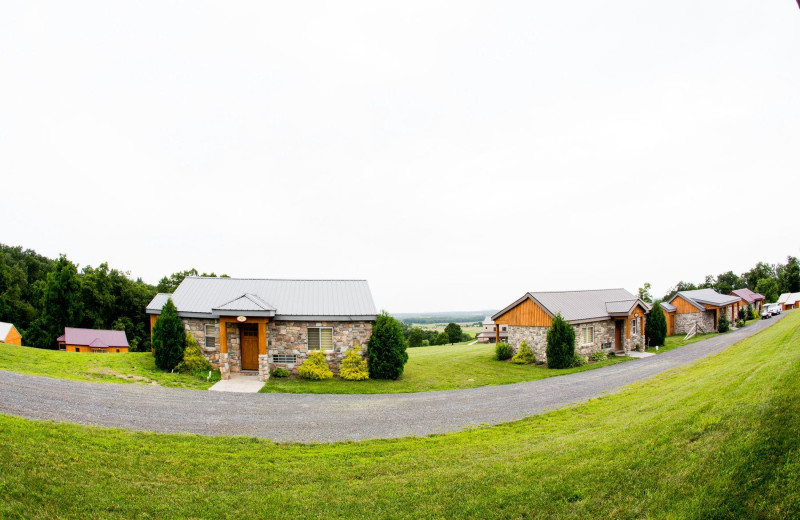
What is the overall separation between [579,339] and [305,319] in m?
17.4

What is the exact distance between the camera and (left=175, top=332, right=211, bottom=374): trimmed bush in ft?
57.5

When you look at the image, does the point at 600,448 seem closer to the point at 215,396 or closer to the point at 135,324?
the point at 215,396

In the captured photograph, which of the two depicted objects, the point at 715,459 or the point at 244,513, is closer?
the point at 715,459

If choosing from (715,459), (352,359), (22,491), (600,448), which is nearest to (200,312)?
(352,359)

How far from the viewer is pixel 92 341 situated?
36.6 meters

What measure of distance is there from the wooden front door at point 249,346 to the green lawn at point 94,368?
1411mm

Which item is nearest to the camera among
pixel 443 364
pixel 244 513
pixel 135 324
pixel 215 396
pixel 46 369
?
pixel 244 513

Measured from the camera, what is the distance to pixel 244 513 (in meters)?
4.98

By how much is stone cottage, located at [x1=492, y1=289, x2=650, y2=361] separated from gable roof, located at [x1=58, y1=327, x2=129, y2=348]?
122 ft

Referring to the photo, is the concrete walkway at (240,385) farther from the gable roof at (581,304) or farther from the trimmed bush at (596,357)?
the trimmed bush at (596,357)

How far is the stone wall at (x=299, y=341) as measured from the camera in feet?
59.0

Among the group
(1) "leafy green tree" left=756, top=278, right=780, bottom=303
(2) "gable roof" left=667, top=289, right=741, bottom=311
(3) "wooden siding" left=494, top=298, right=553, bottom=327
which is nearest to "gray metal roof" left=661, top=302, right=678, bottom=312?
(2) "gable roof" left=667, top=289, right=741, bottom=311

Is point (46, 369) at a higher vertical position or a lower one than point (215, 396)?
higher

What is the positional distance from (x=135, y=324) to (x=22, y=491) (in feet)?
160
